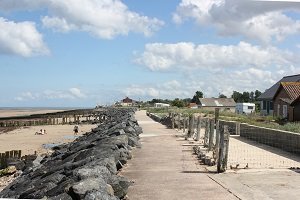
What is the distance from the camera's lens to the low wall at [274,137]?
14383mm

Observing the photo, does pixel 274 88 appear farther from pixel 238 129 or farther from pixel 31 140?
pixel 238 129

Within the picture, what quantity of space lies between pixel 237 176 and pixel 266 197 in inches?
81.3

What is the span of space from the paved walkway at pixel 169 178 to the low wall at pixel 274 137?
10.2ft

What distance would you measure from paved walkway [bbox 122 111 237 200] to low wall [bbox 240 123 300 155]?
10.2 ft

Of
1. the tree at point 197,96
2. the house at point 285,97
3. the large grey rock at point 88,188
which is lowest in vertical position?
the large grey rock at point 88,188

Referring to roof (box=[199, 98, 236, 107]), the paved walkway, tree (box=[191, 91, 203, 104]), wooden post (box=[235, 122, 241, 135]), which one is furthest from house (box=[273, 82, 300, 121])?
tree (box=[191, 91, 203, 104])

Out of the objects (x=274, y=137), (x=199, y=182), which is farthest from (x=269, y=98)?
(x=199, y=182)

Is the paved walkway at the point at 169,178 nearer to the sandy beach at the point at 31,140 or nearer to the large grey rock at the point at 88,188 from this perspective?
the large grey rock at the point at 88,188

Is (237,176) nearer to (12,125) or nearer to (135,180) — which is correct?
(135,180)

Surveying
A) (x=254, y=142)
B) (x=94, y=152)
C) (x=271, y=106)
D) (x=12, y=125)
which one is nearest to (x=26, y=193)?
(x=94, y=152)

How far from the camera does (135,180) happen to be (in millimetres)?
9492

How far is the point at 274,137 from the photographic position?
16.6 meters

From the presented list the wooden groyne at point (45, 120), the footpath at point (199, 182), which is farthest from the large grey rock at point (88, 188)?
the wooden groyne at point (45, 120)

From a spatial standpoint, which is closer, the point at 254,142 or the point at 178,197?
the point at 178,197
